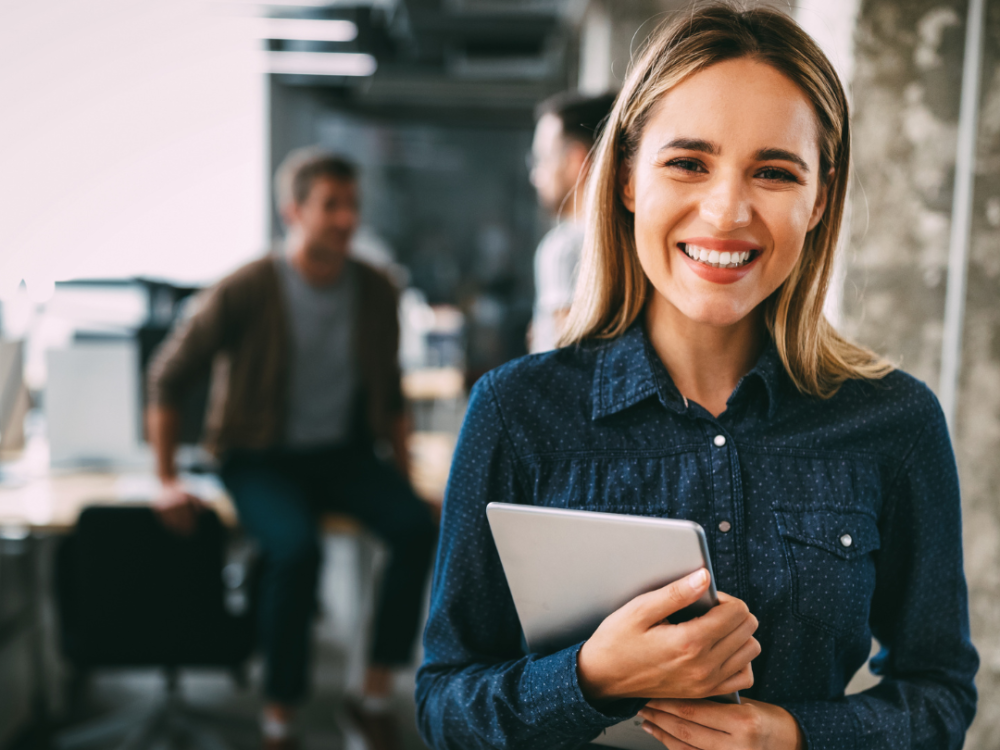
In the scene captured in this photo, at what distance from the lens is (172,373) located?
8.34 ft

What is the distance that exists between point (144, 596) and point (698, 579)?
75.2 inches

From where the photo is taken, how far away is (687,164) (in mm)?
835

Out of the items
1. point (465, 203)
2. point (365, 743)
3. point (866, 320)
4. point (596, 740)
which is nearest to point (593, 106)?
point (866, 320)

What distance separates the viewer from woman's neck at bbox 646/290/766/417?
943 mm

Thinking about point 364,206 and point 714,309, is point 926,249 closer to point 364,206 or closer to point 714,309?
point 714,309

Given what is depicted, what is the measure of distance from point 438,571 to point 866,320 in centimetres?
114

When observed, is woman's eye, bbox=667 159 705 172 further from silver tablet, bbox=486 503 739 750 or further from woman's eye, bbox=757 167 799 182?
silver tablet, bbox=486 503 739 750

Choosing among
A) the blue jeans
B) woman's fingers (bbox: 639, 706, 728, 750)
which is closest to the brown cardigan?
the blue jeans

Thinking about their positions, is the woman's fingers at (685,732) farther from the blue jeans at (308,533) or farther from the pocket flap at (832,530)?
the blue jeans at (308,533)

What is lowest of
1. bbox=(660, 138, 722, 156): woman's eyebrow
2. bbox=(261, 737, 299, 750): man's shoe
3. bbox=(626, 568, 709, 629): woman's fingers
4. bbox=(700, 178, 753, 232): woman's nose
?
bbox=(261, 737, 299, 750): man's shoe

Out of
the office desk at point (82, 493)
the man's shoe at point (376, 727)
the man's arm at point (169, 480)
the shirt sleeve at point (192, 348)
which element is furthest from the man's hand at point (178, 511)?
the man's shoe at point (376, 727)

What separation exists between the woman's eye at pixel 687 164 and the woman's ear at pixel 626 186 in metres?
0.09

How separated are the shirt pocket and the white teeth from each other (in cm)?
29

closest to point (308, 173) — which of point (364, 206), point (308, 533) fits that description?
point (308, 533)
